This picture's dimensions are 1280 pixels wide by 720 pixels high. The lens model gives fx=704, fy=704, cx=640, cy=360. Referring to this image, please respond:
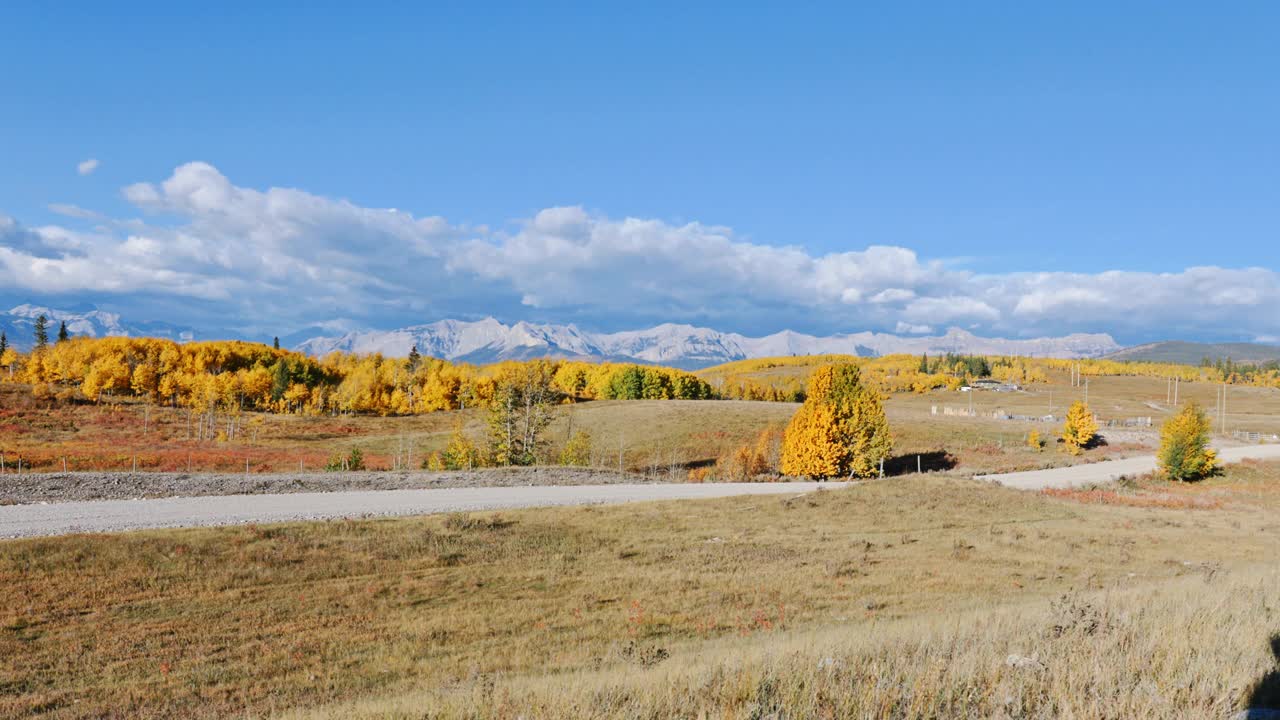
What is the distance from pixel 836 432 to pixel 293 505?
147 feet

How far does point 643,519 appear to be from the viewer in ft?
88.3

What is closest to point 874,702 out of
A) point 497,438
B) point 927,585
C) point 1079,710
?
point 1079,710

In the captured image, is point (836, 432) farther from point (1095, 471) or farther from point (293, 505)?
point (293, 505)

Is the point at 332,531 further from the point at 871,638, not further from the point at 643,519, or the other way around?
the point at 871,638

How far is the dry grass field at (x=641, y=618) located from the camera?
640cm

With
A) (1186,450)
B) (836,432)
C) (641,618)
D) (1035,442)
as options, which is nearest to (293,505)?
(641,618)

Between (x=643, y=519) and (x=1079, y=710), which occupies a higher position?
(x=1079, y=710)

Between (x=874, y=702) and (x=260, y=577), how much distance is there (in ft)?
50.9

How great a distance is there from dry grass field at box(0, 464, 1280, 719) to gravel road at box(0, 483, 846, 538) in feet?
8.12

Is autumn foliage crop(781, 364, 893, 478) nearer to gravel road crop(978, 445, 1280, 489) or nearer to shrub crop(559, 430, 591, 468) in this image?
gravel road crop(978, 445, 1280, 489)

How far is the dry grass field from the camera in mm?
6402

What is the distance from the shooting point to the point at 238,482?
3197cm

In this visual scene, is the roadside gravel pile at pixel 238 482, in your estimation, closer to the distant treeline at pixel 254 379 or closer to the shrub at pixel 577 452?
the shrub at pixel 577 452

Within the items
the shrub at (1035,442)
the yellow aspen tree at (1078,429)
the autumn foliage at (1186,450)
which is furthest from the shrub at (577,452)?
the yellow aspen tree at (1078,429)
